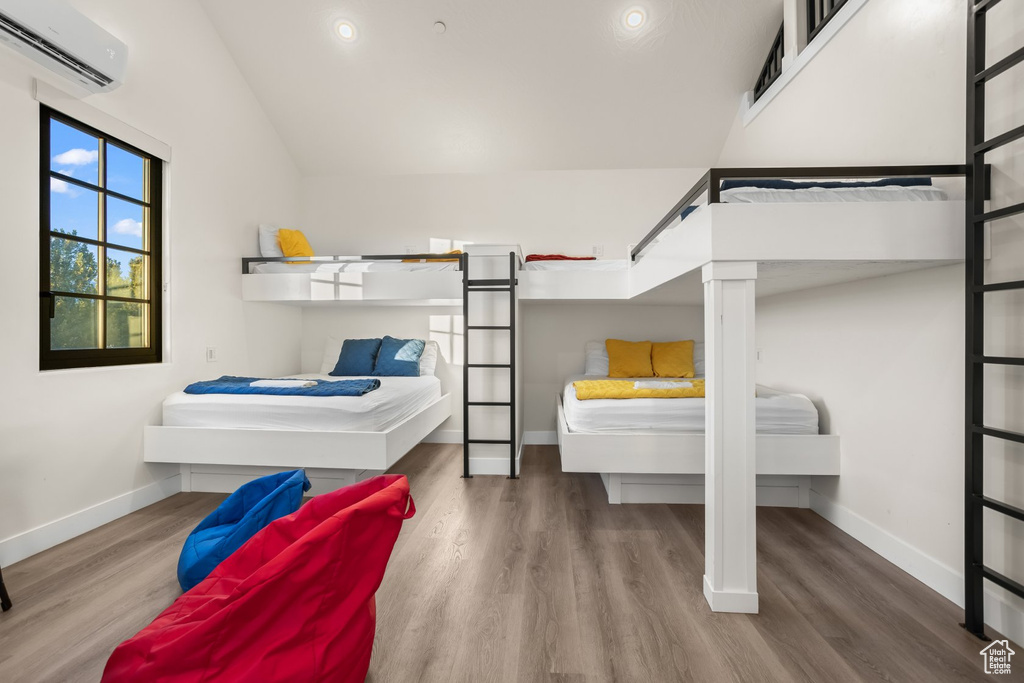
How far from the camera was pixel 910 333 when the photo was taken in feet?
7.14

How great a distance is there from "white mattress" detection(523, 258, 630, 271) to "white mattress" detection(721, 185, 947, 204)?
1984 mm

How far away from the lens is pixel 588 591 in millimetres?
1983

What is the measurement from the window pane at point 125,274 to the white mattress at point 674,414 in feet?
9.23

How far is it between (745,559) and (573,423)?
4.43 ft

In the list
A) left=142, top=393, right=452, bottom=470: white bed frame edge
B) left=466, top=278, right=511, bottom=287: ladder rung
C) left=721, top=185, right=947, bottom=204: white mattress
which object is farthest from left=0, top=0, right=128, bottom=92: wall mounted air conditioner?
left=721, top=185, right=947, bottom=204: white mattress

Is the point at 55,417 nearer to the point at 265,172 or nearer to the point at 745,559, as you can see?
the point at 265,172

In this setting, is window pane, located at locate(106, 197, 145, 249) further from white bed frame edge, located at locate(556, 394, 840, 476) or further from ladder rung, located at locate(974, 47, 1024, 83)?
ladder rung, located at locate(974, 47, 1024, 83)

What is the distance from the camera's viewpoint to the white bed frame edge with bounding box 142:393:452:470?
2.89 metres

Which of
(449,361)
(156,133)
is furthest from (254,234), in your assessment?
(449,361)

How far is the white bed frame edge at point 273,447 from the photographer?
2.89m

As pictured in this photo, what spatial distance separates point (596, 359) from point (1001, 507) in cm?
323

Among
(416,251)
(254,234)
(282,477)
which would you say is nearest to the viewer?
(282,477)

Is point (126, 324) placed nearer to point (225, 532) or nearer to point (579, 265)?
point (225, 532)

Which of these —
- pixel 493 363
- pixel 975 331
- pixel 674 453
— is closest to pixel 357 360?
pixel 493 363
